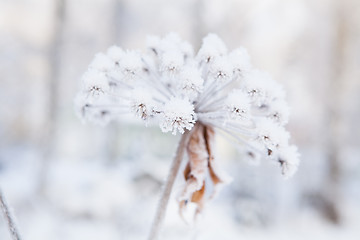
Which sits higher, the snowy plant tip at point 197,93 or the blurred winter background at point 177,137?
the blurred winter background at point 177,137

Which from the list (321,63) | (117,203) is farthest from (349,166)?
(117,203)

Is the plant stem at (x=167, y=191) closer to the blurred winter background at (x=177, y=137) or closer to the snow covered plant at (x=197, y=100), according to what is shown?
the snow covered plant at (x=197, y=100)

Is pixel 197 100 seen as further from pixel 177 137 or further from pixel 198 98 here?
pixel 177 137

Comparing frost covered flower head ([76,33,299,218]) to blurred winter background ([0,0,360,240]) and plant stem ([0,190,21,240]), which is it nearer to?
plant stem ([0,190,21,240])

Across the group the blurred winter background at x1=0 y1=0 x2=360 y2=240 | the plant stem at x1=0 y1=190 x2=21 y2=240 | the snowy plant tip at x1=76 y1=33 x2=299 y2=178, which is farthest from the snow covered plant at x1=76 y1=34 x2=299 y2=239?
the blurred winter background at x1=0 y1=0 x2=360 y2=240

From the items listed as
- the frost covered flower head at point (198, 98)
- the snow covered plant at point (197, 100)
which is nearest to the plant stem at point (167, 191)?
the snow covered plant at point (197, 100)
